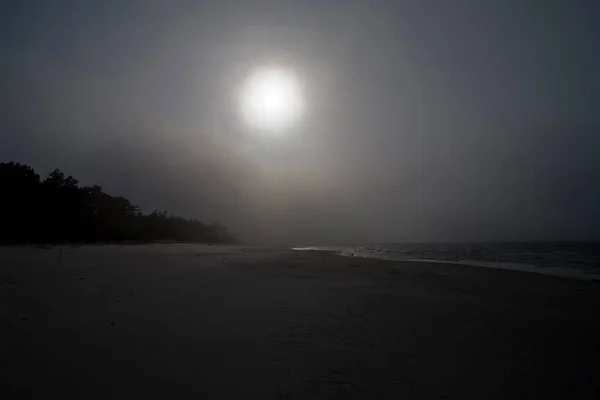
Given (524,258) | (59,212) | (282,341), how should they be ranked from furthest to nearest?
(59,212) → (524,258) → (282,341)

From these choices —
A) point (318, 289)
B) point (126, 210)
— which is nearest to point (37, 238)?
point (126, 210)

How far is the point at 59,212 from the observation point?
35.7 m

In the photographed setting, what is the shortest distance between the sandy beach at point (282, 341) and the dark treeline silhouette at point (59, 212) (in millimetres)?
26605

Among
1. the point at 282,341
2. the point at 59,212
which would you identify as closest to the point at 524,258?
the point at 282,341

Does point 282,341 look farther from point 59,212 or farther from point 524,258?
point 59,212

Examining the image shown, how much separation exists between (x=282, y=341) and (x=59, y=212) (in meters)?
39.0

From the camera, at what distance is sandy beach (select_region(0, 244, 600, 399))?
168 inches

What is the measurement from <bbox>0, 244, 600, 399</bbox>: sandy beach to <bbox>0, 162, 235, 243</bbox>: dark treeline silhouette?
26.6 metres

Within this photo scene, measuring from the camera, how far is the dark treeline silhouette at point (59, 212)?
1235 inches

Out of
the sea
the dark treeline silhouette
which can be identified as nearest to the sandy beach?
the sea

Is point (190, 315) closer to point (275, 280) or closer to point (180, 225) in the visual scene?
point (275, 280)

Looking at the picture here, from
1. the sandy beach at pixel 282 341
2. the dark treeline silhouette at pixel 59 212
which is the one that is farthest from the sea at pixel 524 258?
the dark treeline silhouette at pixel 59 212

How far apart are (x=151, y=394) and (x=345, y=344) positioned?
312 cm

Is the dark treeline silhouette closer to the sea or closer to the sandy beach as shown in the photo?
the sea
